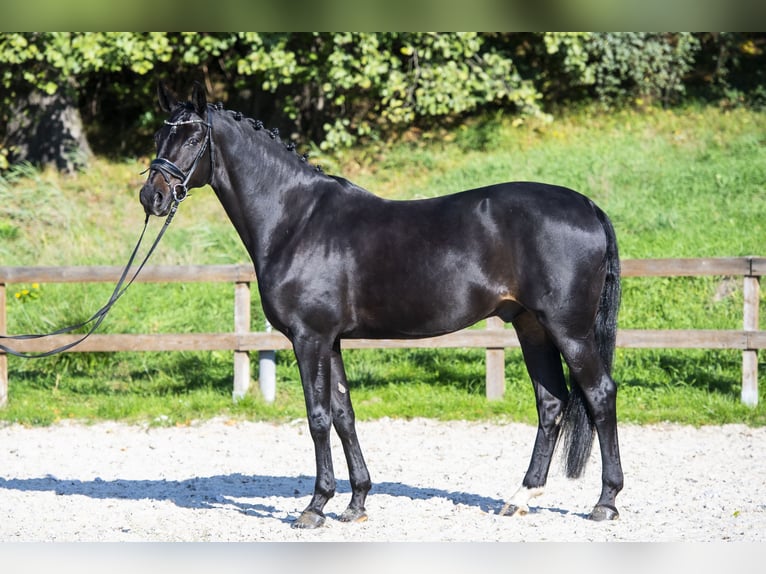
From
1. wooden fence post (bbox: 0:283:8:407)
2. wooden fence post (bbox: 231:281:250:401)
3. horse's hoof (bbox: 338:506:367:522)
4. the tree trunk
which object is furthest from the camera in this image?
the tree trunk

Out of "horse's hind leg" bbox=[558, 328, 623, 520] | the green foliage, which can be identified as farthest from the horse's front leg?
the green foliage

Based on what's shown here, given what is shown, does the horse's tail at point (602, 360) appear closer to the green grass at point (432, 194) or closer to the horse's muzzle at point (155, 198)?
the horse's muzzle at point (155, 198)

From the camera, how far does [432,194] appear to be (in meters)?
12.2

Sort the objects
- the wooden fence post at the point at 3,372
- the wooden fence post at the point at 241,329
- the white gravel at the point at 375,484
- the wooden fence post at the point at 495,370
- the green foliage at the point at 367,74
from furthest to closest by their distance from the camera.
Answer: the green foliage at the point at 367,74 < the wooden fence post at the point at 3,372 < the wooden fence post at the point at 241,329 < the wooden fence post at the point at 495,370 < the white gravel at the point at 375,484

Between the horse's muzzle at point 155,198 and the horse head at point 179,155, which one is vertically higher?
the horse head at point 179,155

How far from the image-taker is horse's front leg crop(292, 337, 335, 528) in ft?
15.3

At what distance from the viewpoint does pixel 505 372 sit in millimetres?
8344

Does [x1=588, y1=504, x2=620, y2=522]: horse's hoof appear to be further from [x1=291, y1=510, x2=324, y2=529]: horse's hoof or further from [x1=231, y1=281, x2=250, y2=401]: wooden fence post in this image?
[x1=231, y1=281, x2=250, y2=401]: wooden fence post

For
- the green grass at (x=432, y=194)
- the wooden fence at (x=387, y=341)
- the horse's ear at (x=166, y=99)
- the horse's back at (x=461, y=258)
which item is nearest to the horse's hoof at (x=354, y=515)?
the horse's back at (x=461, y=258)

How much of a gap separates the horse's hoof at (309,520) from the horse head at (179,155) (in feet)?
5.67

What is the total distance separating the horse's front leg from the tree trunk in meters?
10.9

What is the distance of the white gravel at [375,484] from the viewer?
4.65 metres

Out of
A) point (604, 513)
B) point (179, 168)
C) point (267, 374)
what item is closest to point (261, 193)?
point (179, 168)
